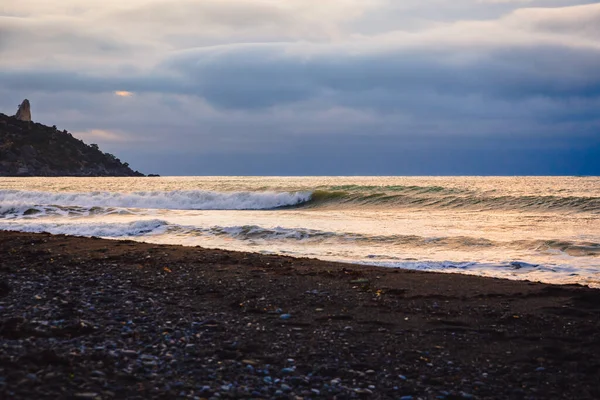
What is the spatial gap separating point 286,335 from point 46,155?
138 meters

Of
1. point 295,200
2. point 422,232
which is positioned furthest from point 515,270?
point 295,200

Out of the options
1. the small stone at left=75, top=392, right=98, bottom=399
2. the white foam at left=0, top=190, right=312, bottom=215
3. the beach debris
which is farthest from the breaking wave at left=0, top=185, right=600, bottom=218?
the beach debris

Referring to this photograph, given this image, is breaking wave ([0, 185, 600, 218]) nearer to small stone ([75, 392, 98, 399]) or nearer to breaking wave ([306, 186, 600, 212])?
breaking wave ([306, 186, 600, 212])

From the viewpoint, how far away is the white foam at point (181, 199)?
129 feet

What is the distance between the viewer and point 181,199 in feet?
133

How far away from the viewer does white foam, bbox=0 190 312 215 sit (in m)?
39.2

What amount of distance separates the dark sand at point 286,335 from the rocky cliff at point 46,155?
124231 mm

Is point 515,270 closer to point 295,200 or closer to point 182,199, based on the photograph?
point 295,200

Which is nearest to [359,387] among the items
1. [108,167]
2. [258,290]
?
[258,290]

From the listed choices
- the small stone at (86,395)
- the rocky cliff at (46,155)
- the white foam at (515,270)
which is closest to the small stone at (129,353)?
the small stone at (86,395)

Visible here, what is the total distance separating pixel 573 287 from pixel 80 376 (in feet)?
25.1

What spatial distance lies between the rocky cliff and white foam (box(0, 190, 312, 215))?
290ft

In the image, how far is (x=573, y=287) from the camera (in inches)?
366

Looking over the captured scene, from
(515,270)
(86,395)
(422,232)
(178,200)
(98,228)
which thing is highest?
(178,200)
